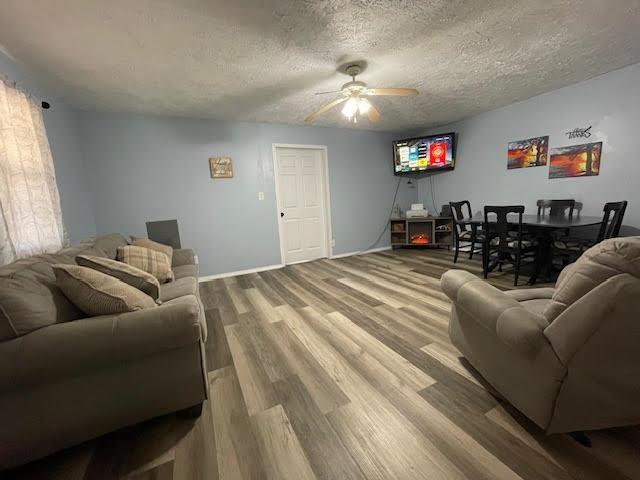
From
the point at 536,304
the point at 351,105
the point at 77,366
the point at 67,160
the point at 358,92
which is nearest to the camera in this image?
the point at 77,366

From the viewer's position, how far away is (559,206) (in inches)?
135

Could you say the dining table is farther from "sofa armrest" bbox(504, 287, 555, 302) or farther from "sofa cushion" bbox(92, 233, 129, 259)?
"sofa cushion" bbox(92, 233, 129, 259)

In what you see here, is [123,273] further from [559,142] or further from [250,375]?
[559,142]

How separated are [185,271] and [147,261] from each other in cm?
39

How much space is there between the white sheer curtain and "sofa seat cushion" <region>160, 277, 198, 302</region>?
942mm

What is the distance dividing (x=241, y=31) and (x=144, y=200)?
105 inches

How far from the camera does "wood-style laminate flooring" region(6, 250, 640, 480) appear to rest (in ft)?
3.54

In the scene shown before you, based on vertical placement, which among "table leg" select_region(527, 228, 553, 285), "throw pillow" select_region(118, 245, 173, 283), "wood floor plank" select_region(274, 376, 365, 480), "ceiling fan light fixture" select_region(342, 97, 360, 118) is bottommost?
"wood floor plank" select_region(274, 376, 365, 480)

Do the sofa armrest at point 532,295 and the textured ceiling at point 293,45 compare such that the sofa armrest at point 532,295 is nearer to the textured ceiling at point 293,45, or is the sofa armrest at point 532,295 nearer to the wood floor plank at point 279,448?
the wood floor plank at point 279,448

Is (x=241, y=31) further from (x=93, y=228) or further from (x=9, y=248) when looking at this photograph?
(x=93, y=228)

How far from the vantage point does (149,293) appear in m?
1.57

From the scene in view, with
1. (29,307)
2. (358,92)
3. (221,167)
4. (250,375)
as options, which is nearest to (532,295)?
(250,375)

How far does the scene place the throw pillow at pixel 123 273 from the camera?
5.04ft

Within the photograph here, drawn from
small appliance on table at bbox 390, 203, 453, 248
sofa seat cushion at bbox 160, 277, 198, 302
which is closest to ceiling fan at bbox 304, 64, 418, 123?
sofa seat cushion at bbox 160, 277, 198, 302
